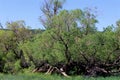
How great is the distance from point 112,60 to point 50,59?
4.31m

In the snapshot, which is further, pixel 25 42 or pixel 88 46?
pixel 25 42

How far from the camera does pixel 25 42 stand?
25.1 meters

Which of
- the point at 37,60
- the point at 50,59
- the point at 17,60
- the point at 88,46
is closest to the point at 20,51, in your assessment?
the point at 17,60

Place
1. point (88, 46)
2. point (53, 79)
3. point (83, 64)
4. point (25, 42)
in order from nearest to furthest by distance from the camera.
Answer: point (53, 79) < point (88, 46) < point (83, 64) < point (25, 42)

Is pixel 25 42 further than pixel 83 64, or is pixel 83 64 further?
pixel 25 42

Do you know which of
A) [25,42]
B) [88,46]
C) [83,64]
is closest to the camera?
[88,46]

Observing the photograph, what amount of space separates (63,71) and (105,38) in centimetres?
385

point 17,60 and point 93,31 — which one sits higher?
point 93,31

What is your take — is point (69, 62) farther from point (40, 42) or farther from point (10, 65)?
point (10, 65)

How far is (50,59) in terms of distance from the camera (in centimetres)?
2202

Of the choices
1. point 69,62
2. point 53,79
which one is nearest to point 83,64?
point 69,62

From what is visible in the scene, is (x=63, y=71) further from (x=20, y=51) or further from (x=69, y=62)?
(x=20, y=51)

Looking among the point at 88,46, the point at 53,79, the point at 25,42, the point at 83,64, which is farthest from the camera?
the point at 25,42

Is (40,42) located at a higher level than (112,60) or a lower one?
higher
